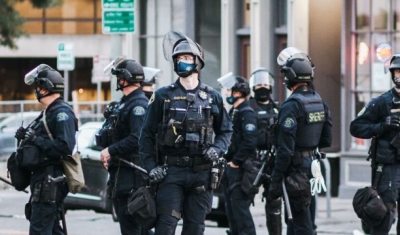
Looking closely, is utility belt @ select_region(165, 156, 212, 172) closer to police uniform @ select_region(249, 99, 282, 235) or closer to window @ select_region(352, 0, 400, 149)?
police uniform @ select_region(249, 99, 282, 235)

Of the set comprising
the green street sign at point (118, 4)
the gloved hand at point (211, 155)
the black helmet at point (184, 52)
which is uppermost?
the green street sign at point (118, 4)

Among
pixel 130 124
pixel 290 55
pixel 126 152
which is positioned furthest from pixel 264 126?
pixel 126 152

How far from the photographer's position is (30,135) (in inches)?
459

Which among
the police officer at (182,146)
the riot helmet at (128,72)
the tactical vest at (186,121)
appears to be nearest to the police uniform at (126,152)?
the riot helmet at (128,72)

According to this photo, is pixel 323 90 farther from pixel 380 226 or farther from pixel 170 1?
pixel 380 226

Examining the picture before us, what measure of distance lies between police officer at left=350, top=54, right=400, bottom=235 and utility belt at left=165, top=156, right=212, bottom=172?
2.13m

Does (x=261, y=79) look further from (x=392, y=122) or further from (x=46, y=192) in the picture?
(x=46, y=192)

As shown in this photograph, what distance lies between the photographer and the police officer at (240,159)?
14.1 m

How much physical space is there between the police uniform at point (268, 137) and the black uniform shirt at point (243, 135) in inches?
9.9

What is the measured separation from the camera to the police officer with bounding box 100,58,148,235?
39.3ft

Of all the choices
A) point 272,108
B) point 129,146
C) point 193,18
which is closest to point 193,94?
point 129,146

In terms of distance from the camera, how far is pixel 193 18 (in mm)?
23656

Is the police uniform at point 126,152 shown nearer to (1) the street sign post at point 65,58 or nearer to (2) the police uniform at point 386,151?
(2) the police uniform at point 386,151

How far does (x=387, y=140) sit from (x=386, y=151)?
107 mm
